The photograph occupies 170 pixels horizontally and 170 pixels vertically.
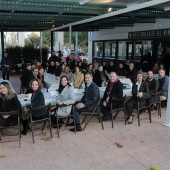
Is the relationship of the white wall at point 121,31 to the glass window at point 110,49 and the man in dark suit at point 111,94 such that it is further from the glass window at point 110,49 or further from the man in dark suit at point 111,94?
the man in dark suit at point 111,94

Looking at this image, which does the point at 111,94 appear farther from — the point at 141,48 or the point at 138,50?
the point at 138,50

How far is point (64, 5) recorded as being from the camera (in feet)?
25.9

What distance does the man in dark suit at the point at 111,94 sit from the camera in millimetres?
5617

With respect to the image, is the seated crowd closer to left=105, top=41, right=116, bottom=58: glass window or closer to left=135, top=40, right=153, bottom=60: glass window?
left=135, top=40, right=153, bottom=60: glass window

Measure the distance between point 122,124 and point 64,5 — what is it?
4473 millimetres

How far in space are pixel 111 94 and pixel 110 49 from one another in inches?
475

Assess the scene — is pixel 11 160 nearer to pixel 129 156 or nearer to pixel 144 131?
pixel 129 156

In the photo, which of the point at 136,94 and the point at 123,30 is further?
the point at 123,30

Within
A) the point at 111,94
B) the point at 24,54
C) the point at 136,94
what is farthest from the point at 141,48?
the point at 111,94

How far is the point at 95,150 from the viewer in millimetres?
4211

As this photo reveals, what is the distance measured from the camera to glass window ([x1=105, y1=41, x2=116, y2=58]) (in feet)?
55.6

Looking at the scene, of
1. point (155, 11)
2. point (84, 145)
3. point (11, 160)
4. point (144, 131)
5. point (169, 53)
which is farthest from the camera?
point (169, 53)

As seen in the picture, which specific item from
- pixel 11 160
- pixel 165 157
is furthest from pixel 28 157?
pixel 165 157

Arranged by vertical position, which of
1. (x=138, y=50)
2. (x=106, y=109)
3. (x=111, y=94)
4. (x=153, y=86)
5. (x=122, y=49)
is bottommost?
(x=106, y=109)
